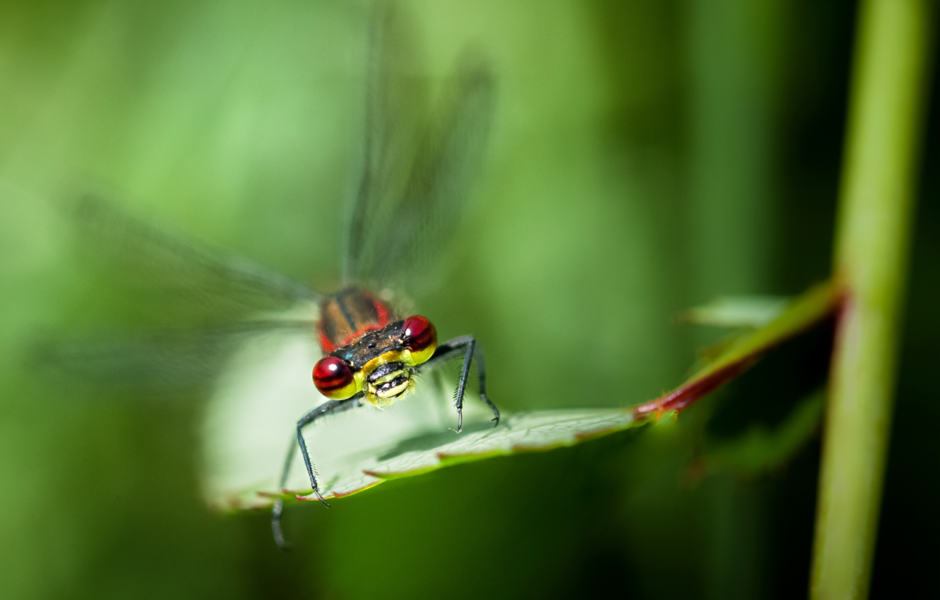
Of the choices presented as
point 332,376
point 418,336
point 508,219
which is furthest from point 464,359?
point 508,219

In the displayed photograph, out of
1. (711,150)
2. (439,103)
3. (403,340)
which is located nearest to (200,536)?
(403,340)

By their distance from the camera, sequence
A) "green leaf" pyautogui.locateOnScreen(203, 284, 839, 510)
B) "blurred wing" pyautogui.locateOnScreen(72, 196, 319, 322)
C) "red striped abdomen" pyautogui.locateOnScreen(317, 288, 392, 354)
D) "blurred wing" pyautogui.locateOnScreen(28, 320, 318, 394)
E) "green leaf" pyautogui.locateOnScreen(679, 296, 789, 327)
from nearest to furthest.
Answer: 1. "green leaf" pyautogui.locateOnScreen(203, 284, 839, 510)
2. "green leaf" pyautogui.locateOnScreen(679, 296, 789, 327)
3. "red striped abdomen" pyautogui.locateOnScreen(317, 288, 392, 354)
4. "blurred wing" pyautogui.locateOnScreen(28, 320, 318, 394)
5. "blurred wing" pyautogui.locateOnScreen(72, 196, 319, 322)

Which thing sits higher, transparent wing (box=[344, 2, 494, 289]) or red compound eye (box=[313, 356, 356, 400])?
transparent wing (box=[344, 2, 494, 289])

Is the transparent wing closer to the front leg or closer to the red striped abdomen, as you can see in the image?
the red striped abdomen

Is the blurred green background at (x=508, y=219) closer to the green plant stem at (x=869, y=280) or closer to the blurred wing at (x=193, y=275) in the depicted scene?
the blurred wing at (x=193, y=275)

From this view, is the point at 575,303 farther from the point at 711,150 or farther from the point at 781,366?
the point at 781,366

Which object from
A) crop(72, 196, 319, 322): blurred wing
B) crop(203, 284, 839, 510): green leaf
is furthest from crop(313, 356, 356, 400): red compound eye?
crop(72, 196, 319, 322): blurred wing

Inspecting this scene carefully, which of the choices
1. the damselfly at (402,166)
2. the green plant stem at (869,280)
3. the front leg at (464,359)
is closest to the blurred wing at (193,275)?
the damselfly at (402,166)
